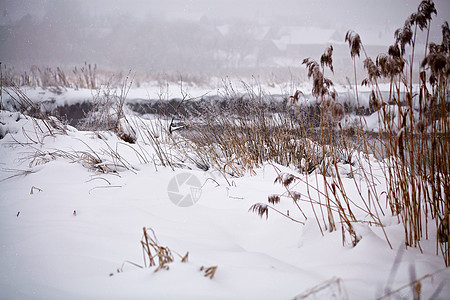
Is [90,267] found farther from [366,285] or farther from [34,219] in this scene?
[366,285]

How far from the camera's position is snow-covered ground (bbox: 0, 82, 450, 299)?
0.83 meters

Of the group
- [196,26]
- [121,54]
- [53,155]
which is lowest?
[53,155]

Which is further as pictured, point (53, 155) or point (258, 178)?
point (53, 155)

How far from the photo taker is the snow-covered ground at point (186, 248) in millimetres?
831

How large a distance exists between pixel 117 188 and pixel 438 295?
2.02 meters

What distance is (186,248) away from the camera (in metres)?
1.15

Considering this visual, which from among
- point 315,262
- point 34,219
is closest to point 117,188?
point 34,219

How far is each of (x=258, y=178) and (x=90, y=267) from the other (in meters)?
1.52

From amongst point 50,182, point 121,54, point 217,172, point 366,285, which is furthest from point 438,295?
point 121,54

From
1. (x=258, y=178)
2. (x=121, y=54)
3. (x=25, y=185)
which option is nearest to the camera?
(x=25, y=185)

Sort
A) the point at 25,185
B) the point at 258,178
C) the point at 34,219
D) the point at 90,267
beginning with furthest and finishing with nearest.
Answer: the point at 258,178
the point at 25,185
the point at 34,219
the point at 90,267

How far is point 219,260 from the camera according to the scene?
1.04 metres

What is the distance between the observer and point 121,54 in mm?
31312

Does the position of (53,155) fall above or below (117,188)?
above
